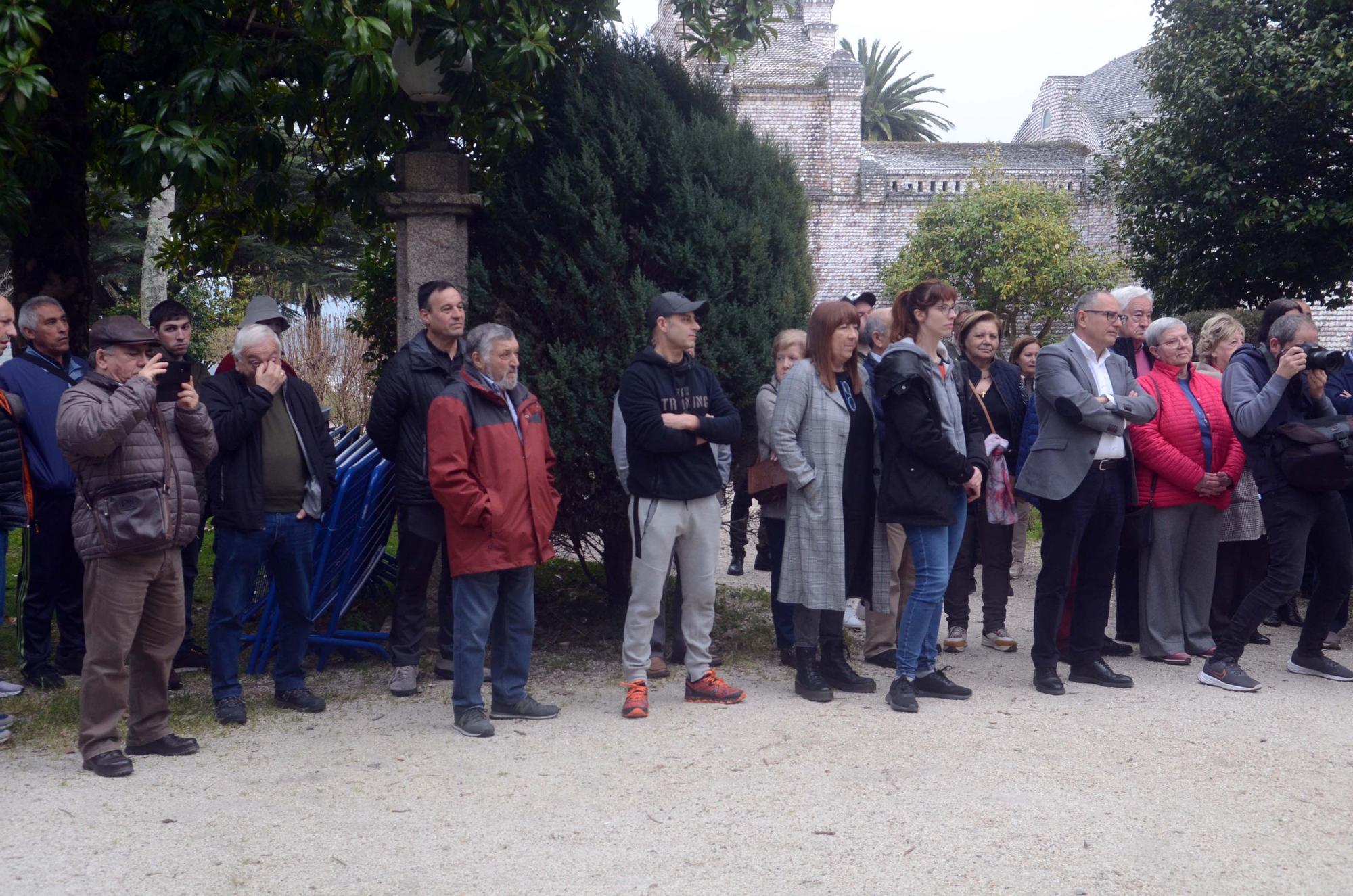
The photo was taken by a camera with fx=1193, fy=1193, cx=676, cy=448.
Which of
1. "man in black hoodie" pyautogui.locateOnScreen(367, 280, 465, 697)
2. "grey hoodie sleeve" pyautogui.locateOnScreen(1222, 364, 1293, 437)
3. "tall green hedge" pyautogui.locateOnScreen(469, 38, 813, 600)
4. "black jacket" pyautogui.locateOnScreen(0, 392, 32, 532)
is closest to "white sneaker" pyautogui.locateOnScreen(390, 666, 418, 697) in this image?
"man in black hoodie" pyautogui.locateOnScreen(367, 280, 465, 697)

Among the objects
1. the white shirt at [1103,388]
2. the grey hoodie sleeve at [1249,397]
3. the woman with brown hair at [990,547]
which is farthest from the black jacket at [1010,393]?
the grey hoodie sleeve at [1249,397]

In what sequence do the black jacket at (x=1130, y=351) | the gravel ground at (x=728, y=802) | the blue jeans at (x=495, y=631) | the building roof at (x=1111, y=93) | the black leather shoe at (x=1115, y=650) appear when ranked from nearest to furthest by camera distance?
the gravel ground at (x=728, y=802), the blue jeans at (x=495, y=631), the black leather shoe at (x=1115, y=650), the black jacket at (x=1130, y=351), the building roof at (x=1111, y=93)

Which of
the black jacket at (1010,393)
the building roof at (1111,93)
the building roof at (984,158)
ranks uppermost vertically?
the building roof at (1111,93)

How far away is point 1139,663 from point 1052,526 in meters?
1.23

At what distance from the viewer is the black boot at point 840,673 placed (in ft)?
20.4

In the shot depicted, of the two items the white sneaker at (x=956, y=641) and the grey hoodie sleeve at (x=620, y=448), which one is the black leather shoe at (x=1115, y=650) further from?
the grey hoodie sleeve at (x=620, y=448)

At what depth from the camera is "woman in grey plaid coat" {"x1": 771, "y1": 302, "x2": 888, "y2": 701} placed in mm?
5992

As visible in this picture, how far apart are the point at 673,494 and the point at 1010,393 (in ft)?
9.46

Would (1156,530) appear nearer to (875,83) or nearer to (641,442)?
(641,442)

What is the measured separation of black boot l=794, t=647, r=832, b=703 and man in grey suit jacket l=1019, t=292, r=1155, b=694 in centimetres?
119

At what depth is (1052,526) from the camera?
6.30m

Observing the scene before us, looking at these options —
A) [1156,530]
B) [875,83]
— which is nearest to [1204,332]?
[1156,530]

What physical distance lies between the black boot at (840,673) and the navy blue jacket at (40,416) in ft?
13.1

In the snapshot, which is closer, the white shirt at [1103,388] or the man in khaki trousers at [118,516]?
the man in khaki trousers at [118,516]
